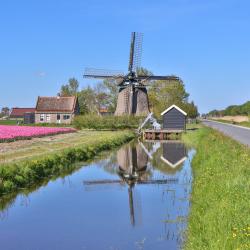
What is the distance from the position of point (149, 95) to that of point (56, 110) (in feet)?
48.3

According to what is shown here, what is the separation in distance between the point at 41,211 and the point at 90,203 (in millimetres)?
1734

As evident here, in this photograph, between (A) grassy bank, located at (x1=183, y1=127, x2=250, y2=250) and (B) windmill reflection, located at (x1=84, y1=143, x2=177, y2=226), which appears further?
(B) windmill reflection, located at (x1=84, y1=143, x2=177, y2=226)

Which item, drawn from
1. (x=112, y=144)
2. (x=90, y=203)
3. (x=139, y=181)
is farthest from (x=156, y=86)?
(x=90, y=203)

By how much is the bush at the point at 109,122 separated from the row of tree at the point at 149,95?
836 centimetres

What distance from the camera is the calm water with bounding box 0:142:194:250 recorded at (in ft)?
31.2

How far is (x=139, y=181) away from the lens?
17828 mm

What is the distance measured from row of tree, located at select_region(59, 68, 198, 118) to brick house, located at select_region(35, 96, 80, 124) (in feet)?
15.0

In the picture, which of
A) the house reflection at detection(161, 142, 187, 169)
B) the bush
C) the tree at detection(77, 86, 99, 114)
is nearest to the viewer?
the house reflection at detection(161, 142, 187, 169)

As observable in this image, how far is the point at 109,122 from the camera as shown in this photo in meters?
54.4

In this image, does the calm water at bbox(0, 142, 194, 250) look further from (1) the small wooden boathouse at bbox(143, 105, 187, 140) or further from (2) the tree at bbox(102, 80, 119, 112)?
(2) the tree at bbox(102, 80, 119, 112)

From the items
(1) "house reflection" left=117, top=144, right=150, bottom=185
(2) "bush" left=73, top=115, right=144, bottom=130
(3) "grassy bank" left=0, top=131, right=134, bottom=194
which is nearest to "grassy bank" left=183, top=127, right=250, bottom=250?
(1) "house reflection" left=117, top=144, right=150, bottom=185

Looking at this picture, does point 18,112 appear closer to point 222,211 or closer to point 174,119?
point 174,119

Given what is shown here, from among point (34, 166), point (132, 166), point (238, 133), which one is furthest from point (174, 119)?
point (34, 166)

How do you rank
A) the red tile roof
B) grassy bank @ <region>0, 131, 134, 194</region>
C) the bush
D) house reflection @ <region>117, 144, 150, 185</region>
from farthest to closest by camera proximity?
the red tile roof
the bush
house reflection @ <region>117, 144, 150, 185</region>
grassy bank @ <region>0, 131, 134, 194</region>
